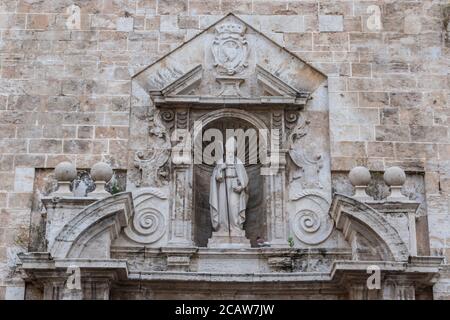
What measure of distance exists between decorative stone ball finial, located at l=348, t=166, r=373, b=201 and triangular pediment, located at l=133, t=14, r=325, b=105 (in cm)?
128

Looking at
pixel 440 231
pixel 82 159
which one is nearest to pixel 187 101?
pixel 82 159

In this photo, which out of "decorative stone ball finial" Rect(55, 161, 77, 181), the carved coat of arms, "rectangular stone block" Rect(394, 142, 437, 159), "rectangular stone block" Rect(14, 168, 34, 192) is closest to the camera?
"decorative stone ball finial" Rect(55, 161, 77, 181)

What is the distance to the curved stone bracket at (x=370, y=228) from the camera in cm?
1120

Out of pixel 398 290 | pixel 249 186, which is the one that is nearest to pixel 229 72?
pixel 249 186

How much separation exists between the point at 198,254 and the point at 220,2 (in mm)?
3392

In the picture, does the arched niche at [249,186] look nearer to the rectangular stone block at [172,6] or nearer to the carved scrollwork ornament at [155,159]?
the carved scrollwork ornament at [155,159]

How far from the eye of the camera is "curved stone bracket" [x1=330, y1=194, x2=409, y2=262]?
441 inches

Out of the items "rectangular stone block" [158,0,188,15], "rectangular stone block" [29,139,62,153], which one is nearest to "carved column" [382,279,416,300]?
"rectangular stone block" [29,139,62,153]

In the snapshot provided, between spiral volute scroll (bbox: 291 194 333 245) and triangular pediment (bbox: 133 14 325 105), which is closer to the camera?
spiral volute scroll (bbox: 291 194 333 245)

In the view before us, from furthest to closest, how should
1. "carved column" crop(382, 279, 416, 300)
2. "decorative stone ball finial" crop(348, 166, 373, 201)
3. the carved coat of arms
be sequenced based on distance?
the carved coat of arms, "decorative stone ball finial" crop(348, 166, 373, 201), "carved column" crop(382, 279, 416, 300)

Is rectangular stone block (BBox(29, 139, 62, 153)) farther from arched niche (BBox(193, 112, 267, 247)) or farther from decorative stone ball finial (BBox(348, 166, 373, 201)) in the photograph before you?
decorative stone ball finial (BBox(348, 166, 373, 201))

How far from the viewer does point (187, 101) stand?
1240 cm
